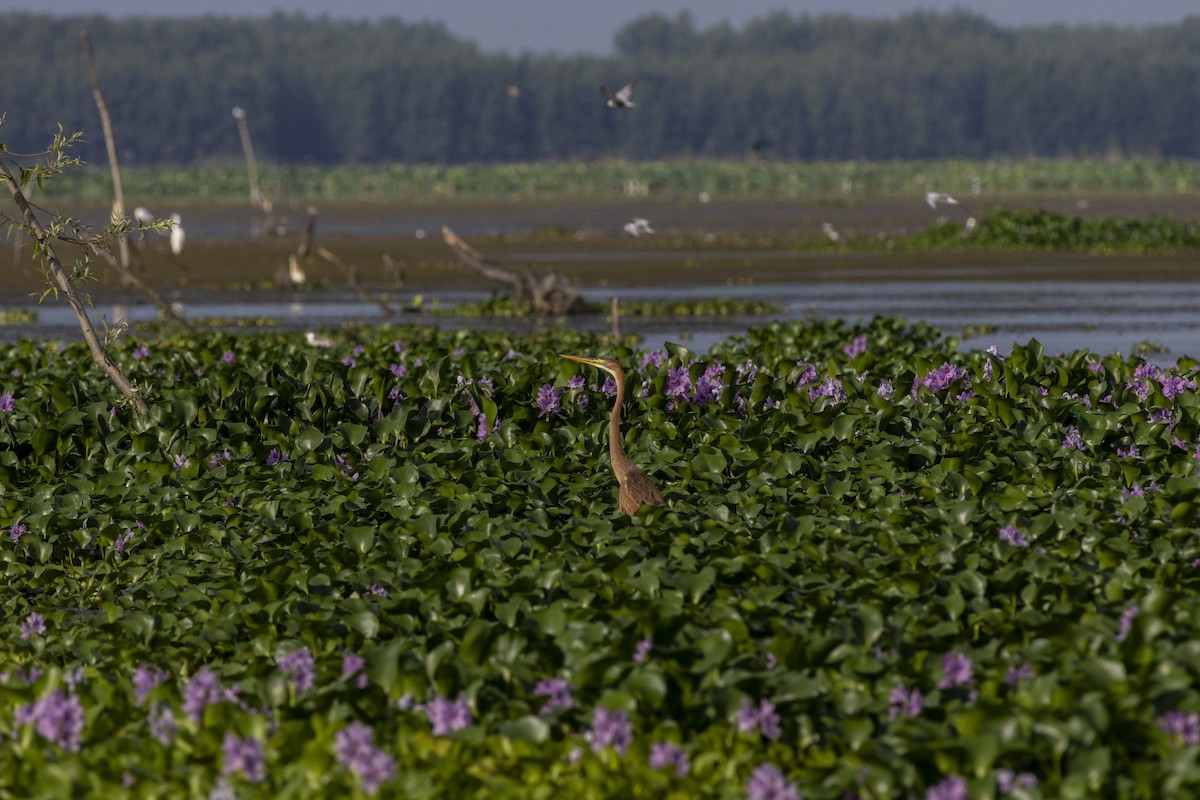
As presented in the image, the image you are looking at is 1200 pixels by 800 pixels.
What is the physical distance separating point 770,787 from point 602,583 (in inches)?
81.9

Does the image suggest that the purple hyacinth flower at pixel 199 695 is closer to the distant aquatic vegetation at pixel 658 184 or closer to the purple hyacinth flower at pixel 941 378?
the purple hyacinth flower at pixel 941 378

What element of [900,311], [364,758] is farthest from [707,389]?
[900,311]

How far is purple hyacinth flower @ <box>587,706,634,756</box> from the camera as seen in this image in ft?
17.8

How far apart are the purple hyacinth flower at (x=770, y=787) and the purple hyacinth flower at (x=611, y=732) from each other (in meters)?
0.58

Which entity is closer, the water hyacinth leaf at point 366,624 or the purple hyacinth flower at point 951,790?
the purple hyacinth flower at point 951,790

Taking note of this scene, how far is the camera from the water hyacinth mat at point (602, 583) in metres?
5.36

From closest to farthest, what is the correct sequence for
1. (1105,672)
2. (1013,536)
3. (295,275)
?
(1105,672) < (1013,536) < (295,275)

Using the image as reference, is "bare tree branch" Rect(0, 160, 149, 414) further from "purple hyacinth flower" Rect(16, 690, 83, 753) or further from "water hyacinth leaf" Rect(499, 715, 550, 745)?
"water hyacinth leaf" Rect(499, 715, 550, 745)

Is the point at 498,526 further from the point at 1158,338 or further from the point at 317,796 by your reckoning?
the point at 1158,338

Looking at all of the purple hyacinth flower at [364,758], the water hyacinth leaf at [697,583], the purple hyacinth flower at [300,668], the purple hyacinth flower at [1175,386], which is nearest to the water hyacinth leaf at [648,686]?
the purple hyacinth flower at [364,758]

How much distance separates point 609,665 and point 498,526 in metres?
2.35

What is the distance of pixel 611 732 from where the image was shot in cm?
545

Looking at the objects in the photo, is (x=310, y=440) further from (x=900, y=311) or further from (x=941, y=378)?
(x=900, y=311)

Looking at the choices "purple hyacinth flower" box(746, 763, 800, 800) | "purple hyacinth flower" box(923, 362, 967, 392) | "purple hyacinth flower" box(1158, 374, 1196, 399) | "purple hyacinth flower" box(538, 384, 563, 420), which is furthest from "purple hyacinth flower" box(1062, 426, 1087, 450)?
"purple hyacinth flower" box(746, 763, 800, 800)
